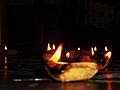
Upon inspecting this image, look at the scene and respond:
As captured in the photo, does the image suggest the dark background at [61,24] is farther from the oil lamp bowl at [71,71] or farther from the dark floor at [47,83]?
the oil lamp bowl at [71,71]

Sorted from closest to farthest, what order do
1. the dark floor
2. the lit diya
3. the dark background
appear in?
the dark floor → the lit diya → the dark background

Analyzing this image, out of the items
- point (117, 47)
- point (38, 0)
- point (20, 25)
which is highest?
point (38, 0)

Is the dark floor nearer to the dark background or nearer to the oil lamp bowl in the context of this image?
the oil lamp bowl

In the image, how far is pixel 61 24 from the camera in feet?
41.3

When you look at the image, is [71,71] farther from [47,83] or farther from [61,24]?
[61,24]

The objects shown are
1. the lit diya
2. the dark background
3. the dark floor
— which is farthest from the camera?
the dark background

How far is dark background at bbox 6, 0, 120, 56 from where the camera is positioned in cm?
1236

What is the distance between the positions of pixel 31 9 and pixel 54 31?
1032 millimetres

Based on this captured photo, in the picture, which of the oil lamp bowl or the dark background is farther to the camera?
the dark background

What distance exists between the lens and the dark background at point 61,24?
12.4 m

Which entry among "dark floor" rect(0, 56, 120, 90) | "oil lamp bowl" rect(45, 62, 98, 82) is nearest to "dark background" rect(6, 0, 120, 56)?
"dark floor" rect(0, 56, 120, 90)

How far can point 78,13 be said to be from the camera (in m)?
12.5

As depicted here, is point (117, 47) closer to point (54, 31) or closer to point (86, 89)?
point (54, 31)

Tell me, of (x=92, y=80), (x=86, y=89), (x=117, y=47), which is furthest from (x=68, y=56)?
(x=117, y=47)
